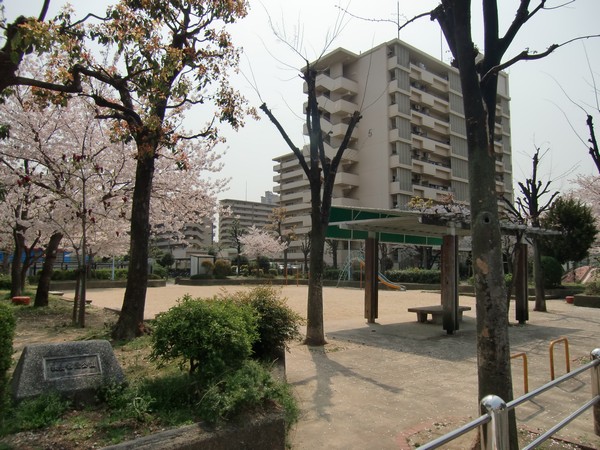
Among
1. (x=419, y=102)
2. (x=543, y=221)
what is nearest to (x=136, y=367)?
(x=543, y=221)

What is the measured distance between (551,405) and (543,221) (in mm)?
18388

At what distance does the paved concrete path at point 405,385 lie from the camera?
424cm

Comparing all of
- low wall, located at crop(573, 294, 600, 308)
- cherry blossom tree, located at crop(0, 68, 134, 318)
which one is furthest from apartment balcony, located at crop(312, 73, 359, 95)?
cherry blossom tree, located at crop(0, 68, 134, 318)

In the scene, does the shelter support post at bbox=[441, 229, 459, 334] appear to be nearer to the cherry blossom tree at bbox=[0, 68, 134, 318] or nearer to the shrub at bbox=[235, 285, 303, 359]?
the shrub at bbox=[235, 285, 303, 359]

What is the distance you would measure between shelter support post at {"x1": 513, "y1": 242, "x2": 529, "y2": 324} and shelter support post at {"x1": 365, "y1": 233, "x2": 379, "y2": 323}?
13.0ft

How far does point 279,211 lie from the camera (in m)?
51.4

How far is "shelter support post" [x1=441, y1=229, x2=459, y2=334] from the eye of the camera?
10016 mm

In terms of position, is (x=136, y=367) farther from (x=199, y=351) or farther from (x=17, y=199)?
(x=17, y=199)

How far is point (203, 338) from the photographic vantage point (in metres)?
3.96

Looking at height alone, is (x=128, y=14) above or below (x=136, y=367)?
above

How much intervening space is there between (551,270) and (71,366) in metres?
22.3

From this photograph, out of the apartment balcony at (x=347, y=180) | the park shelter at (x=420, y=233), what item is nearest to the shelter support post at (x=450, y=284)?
the park shelter at (x=420, y=233)

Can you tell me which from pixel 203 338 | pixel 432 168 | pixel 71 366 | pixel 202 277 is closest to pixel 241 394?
pixel 203 338

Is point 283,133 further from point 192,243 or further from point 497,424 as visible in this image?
point 192,243
